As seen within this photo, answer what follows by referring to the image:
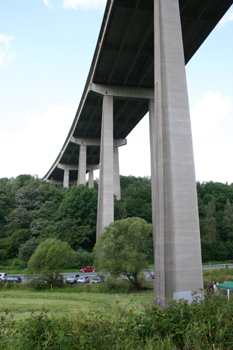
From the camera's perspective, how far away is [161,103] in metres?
15.7

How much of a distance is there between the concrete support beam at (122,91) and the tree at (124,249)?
57.2 ft

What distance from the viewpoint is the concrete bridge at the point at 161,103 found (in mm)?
14156

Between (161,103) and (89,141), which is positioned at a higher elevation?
(89,141)

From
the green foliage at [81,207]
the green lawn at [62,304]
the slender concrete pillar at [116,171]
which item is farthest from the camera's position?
the slender concrete pillar at [116,171]

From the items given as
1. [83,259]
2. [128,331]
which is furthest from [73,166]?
[128,331]

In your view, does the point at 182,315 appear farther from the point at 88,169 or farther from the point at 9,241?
the point at 88,169

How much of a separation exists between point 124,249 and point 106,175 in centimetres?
1122

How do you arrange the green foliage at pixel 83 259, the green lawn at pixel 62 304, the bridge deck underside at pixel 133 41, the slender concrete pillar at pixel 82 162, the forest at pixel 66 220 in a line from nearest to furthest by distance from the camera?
the green lawn at pixel 62 304, the bridge deck underside at pixel 133 41, the green foliage at pixel 83 259, the forest at pixel 66 220, the slender concrete pillar at pixel 82 162

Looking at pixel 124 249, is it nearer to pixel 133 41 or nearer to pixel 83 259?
pixel 83 259

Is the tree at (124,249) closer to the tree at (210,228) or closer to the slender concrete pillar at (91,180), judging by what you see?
the tree at (210,228)

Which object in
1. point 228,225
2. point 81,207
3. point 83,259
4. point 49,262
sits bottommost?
point 83,259

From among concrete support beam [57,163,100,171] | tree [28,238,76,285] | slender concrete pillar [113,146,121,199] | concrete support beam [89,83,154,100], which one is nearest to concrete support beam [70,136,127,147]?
slender concrete pillar [113,146,121,199]

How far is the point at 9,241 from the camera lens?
4547 centimetres

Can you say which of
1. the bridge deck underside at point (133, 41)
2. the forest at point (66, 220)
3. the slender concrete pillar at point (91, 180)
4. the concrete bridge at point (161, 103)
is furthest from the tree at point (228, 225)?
the slender concrete pillar at point (91, 180)
